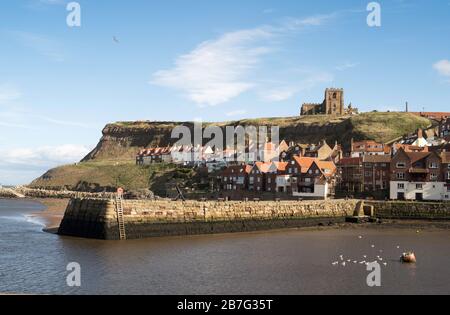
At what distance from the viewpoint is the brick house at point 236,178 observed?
9500cm

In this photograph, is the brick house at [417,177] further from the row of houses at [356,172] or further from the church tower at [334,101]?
the church tower at [334,101]

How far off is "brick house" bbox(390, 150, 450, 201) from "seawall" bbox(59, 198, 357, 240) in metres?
19.4

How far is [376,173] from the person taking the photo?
79.9m

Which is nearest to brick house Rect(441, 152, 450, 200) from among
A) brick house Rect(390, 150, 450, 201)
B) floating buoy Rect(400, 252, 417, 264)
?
brick house Rect(390, 150, 450, 201)

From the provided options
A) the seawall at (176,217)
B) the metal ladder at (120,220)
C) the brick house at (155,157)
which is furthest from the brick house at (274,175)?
the brick house at (155,157)

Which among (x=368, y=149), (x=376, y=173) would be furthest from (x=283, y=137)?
(x=376, y=173)

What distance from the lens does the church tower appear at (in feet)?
573

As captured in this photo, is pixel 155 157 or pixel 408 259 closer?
pixel 408 259

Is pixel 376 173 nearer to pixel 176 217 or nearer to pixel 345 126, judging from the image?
pixel 176 217

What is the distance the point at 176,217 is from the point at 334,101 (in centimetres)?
13544

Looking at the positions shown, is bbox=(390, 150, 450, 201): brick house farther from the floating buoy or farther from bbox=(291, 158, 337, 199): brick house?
the floating buoy

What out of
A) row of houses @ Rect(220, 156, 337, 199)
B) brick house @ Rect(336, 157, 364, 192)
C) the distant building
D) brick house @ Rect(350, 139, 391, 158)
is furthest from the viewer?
the distant building

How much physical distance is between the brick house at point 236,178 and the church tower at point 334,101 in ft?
273
